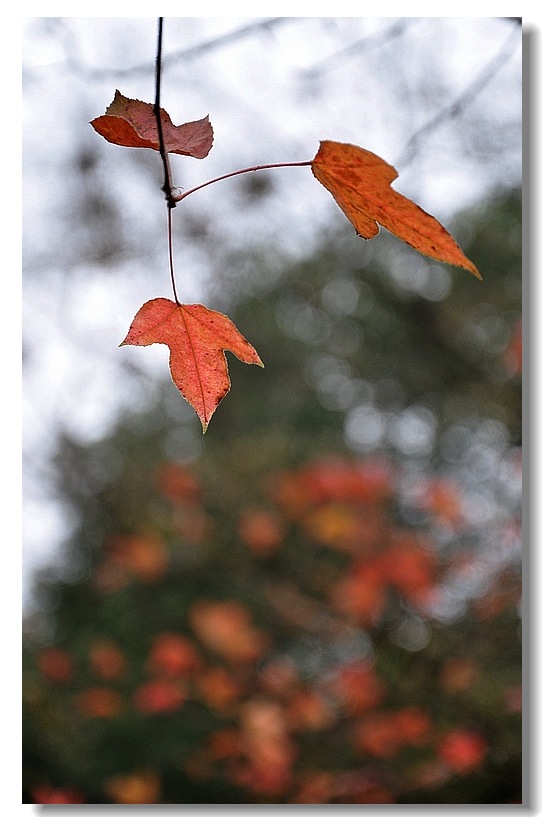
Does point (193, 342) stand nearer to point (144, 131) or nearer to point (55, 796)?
point (144, 131)

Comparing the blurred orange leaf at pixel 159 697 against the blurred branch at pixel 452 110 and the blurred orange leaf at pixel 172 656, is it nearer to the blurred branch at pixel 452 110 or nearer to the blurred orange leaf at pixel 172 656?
the blurred orange leaf at pixel 172 656

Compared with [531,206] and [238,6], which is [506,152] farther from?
[238,6]

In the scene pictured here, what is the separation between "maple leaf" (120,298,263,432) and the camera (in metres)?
0.44

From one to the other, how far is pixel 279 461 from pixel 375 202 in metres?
1.64

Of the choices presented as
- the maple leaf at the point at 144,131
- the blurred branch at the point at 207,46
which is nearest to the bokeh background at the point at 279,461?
the blurred branch at the point at 207,46

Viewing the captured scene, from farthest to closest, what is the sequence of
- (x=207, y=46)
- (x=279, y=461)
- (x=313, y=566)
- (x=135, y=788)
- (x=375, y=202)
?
1. (x=279, y=461)
2. (x=313, y=566)
3. (x=135, y=788)
4. (x=207, y=46)
5. (x=375, y=202)

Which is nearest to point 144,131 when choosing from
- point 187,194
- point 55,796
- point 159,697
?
point 187,194

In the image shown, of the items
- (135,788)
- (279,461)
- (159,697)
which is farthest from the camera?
(279,461)

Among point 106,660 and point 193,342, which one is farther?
point 106,660

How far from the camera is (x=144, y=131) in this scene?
42cm

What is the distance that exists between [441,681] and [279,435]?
0.76 metres

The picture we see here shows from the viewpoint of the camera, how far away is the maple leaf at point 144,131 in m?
0.41

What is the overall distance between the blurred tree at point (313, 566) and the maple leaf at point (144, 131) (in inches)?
47.8

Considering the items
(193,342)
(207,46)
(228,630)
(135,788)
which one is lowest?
(135,788)
